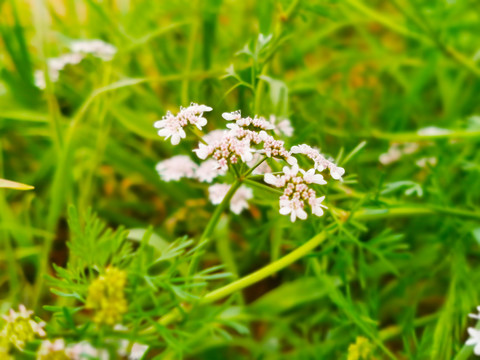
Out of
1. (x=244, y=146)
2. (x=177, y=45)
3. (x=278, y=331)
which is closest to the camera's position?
(x=244, y=146)

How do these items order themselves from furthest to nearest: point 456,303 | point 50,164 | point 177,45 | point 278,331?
point 177,45 < point 50,164 < point 278,331 < point 456,303

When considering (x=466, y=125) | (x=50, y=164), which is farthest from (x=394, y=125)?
(x=50, y=164)

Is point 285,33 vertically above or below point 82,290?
above

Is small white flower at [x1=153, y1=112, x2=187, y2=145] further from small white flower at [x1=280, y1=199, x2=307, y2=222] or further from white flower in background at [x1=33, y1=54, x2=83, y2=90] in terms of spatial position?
white flower in background at [x1=33, y1=54, x2=83, y2=90]

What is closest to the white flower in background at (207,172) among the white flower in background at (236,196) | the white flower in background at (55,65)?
the white flower in background at (236,196)

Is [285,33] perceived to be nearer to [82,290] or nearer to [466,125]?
[466,125]

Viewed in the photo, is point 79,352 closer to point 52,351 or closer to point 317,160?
point 52,351

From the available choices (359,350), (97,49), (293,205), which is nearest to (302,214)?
(293,205)

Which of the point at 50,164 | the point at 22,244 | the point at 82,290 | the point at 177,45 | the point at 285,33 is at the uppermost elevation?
the point at 177,45
